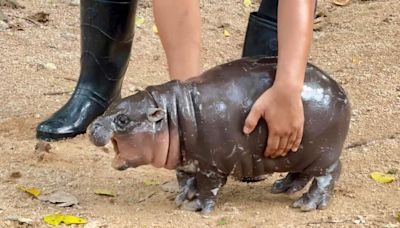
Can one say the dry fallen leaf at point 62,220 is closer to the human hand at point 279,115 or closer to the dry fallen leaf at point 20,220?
the dry fallen leaf at point 20,220

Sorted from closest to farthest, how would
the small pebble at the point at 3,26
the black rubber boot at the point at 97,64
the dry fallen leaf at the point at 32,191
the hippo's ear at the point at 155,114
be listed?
the hippo's ear at the point at 155,114
the dry fallen leaf at the point at 32,191
the black rubber boot at the point at 97,64
the small pebble at the point at 3,26

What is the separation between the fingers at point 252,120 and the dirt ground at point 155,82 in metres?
0.22

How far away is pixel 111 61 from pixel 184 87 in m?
0.89

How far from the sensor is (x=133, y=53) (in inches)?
148

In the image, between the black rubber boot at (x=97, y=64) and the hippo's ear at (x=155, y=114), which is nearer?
the hippo's ear at (x=155, y=114)

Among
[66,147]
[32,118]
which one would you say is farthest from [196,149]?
[32,118]

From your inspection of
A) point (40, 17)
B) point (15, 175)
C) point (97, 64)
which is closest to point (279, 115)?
point (15, 175)

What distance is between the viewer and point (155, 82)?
3.40 metres

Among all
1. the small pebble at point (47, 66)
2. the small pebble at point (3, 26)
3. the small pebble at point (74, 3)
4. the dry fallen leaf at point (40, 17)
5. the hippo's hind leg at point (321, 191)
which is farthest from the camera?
the small pebble at point (74, 3)

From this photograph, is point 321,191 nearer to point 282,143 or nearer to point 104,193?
point 282,143

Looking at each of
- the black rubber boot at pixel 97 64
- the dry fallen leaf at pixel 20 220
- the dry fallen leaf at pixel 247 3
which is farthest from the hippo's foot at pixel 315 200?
the dry fallen leaf at pixel 247 3

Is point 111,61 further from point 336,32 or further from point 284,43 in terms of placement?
point 336,32

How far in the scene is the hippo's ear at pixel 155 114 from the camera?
1888 millimetres

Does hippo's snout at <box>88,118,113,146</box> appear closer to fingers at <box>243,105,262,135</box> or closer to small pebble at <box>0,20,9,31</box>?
fingers at <box>243,105,262,135</box>
